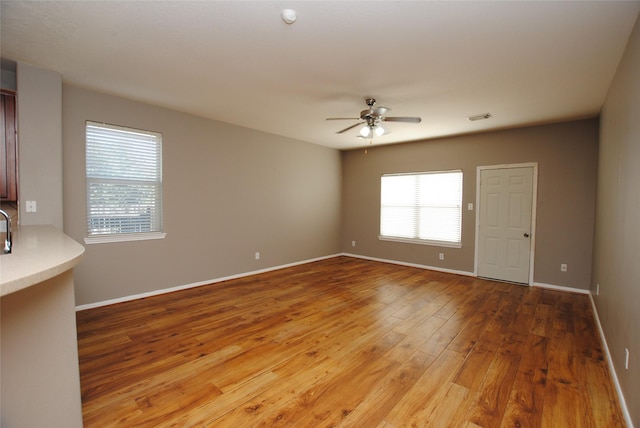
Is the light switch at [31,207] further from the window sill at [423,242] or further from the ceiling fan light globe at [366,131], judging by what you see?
the window sill at [423,242]

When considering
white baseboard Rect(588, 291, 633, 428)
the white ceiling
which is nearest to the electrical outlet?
white baseboard Rect(588, 291, 633, 428)

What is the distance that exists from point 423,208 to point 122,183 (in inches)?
205

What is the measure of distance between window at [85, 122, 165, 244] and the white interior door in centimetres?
528

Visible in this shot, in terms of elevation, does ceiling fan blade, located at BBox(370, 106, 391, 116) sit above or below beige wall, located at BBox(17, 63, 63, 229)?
above

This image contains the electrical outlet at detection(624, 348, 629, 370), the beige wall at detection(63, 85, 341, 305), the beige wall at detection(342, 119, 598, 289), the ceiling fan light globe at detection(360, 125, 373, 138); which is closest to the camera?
the electrical outlet at detection(624, 348, 629, 370)

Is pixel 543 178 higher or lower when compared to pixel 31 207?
higher

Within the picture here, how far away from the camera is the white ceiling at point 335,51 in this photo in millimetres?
2018

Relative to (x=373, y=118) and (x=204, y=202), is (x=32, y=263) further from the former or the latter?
(x=204, y=202)

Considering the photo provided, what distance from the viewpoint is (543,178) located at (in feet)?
15.5

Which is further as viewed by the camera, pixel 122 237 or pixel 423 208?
pixel 423 208

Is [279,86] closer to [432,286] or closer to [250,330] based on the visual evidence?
[250,330]

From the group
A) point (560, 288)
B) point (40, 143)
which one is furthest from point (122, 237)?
point (560, 288)

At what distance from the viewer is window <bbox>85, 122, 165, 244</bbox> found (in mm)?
3648

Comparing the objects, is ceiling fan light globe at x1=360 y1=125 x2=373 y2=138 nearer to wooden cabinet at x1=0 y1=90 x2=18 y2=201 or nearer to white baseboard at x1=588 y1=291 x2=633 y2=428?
white baseboard at x1=588 y1=291 x2=633 y2=428
